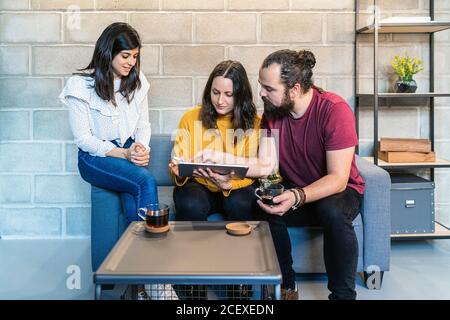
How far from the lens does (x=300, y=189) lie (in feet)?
6.48

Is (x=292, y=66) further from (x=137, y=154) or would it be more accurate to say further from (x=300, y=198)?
(x=137, y=154)

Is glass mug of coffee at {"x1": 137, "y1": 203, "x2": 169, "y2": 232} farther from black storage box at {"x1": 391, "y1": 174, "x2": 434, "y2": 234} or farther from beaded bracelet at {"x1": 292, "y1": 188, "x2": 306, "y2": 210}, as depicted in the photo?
black storage box at {"x1": 391, "y1": 174, "x2": 434, "y2": 234}

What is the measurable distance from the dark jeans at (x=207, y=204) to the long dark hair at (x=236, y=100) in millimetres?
298

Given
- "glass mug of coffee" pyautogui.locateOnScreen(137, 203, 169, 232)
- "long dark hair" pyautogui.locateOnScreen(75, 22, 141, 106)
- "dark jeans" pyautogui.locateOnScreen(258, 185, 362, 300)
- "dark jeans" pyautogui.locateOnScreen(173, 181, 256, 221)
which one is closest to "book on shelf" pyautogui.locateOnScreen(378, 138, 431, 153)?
"dark jeans" pyautogui.locateOnScreen(258, 185, 362, 300)

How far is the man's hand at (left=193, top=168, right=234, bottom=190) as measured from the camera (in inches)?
83.3

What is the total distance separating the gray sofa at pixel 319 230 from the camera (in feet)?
7.12

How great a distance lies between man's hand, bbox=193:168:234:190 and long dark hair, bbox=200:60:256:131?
27 cm

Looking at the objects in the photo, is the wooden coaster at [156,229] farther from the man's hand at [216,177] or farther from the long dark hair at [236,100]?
the long dark hair at [236,100]

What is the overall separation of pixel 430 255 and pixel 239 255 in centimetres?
159

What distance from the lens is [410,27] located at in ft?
9.03

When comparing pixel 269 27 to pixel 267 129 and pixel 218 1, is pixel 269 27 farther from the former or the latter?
pixel 267 129

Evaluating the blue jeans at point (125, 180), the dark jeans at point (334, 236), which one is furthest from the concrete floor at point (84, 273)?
the blue jeans at point (125, 180)

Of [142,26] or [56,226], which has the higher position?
[142,26]

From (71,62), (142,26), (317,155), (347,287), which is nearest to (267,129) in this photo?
(317,155)
